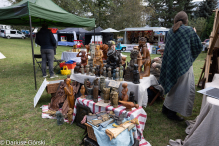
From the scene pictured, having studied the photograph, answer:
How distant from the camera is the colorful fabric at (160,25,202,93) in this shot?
245 centimetres

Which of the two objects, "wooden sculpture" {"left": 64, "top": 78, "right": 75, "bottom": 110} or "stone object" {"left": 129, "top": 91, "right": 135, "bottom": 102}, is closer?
"stone object" {"left": 129, "top": 91, "right": 135, "bottom": 102}

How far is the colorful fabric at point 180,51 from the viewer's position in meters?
2.45

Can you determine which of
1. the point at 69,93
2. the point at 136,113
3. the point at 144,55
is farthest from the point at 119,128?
the point at 144,55

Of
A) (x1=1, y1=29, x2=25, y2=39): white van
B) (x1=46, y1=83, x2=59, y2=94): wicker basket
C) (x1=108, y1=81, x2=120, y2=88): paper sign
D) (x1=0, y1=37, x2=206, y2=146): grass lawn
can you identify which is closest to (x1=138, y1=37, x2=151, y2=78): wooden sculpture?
(x1=108, y1=81, x2=120, y2=88): paper sign

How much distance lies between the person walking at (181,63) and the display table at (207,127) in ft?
2.61

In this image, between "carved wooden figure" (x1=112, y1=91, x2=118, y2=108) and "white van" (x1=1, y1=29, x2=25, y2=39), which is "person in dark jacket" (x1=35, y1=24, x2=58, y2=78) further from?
"white van" (x1=1, y1=29, x2=25, y2=39)

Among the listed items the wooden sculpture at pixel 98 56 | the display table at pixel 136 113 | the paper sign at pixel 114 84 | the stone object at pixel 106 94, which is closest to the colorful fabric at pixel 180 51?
the display table at pixel 136 113

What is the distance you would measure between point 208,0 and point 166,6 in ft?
24.1

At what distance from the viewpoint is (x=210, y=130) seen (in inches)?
69.7

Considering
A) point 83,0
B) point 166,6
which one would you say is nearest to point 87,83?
point 83,0

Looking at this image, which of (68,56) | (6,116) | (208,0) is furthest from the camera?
(208,0)

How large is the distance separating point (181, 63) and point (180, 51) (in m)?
0.20

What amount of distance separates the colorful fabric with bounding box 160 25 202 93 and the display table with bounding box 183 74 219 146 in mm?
837

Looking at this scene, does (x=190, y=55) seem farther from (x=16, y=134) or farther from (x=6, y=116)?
(x=6, y=116)
